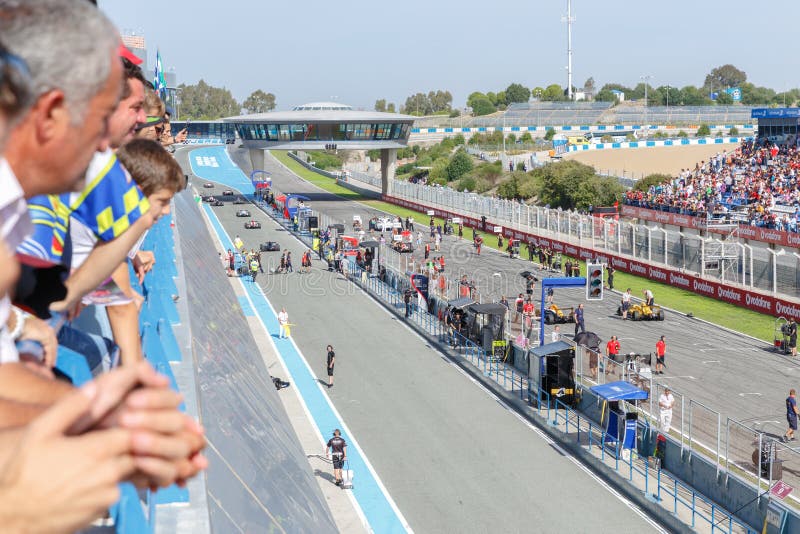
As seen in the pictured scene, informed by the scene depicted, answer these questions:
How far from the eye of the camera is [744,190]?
53500 mm

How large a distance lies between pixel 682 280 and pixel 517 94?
146m

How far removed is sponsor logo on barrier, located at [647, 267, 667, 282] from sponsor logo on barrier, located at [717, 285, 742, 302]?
12.8ft

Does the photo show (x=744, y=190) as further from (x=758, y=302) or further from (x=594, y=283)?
(x=594, y=283)

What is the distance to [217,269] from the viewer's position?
18516 mm

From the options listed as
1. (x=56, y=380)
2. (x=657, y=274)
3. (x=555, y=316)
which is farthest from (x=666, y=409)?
(x=657, y=274)

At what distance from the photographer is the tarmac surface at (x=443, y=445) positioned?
17.1m

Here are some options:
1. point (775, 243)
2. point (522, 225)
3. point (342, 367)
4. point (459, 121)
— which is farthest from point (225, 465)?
point (459, 121)

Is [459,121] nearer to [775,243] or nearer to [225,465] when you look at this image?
[775,243]

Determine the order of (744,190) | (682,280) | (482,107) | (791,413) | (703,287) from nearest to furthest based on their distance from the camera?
(791,413), (703,287), (682,280), (744,190), (482,107)

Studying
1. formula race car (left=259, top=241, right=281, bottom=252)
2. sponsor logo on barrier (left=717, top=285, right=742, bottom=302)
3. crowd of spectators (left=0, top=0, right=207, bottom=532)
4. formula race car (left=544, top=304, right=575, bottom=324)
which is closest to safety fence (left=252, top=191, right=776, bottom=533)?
formula race car (left=544, top=304, right=575, bottom=324)

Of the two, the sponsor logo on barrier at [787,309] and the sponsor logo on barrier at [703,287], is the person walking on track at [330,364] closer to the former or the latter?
the sponsor logo on barrier at [787,309]

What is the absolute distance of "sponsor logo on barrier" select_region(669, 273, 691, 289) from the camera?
39250mm

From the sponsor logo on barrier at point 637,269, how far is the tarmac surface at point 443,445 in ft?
42.7

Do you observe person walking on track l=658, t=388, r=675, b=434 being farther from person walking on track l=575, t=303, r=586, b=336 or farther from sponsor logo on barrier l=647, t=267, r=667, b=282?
sponsor logo on barrier l=647, t=267, r=667, b=282
